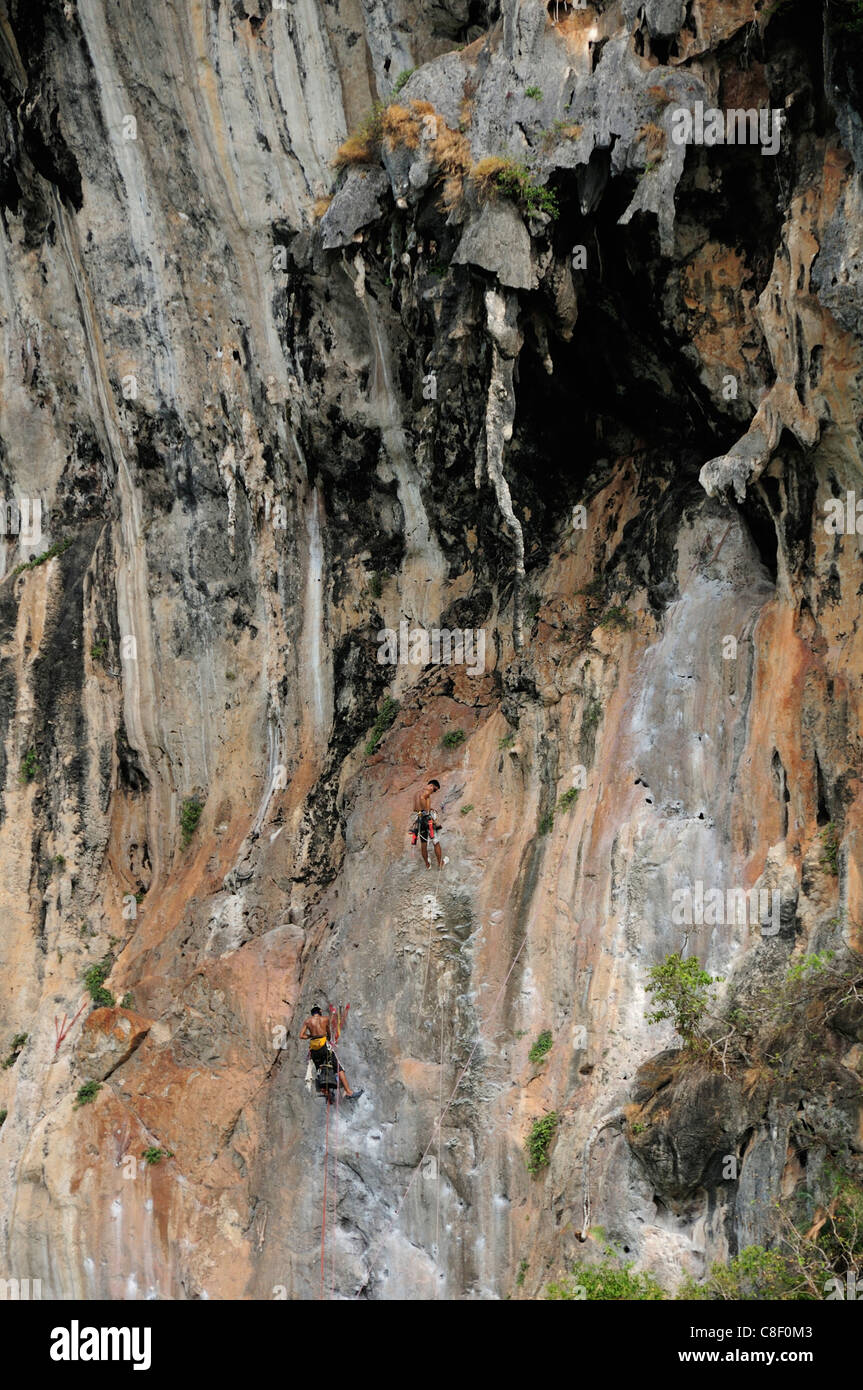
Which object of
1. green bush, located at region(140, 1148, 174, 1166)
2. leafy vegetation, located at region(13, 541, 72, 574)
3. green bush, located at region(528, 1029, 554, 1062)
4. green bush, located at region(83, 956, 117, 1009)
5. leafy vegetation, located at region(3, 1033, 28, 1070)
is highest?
leafy vegetation, located at region(13, 541, 72, 574)

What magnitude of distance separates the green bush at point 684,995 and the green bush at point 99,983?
8.33 meters

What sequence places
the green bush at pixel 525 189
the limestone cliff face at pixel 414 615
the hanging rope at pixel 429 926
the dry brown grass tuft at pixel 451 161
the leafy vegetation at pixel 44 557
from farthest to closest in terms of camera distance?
the leafy vegetation at pixel 44 557 → the dry brown grass tuft at pixel 451 161 → the green bush at pixel 525 189 → the hanging rope at pixel 429 926 → the limestone cliff face at pixel 414 615

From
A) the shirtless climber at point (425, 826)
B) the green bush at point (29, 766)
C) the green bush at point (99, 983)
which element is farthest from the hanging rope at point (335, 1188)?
the green bush at point (29, 766)

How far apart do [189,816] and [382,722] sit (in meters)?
3.45

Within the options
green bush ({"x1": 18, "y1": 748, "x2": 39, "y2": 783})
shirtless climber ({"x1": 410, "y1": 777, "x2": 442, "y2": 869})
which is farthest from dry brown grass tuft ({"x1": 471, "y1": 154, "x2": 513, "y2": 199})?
green bush ({"x1": 18, "y1": 748, "x2": 39, "y2": 783})

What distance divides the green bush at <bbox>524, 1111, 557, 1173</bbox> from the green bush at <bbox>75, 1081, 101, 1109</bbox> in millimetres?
5991

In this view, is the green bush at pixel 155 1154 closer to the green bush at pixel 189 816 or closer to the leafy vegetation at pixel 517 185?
the green bush at pixel 189 816

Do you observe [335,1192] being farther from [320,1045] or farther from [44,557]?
[44,557]

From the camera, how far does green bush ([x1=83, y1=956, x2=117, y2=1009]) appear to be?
17750mm

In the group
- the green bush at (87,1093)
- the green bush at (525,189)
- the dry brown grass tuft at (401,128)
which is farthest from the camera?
the dry brown grass tuft at (401,128)

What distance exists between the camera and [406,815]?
17188 millimetres

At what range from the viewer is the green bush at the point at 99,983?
17750 millimetres

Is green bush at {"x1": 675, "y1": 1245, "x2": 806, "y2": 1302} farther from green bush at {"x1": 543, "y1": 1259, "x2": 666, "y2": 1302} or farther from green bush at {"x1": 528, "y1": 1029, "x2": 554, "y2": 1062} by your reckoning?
green bush at {"x1": 528, "y1": 1029, "x2": 554, "y2": 1062}

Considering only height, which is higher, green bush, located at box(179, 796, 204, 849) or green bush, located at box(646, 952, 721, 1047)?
green bush, located at box(179, 796, 204, 849)
